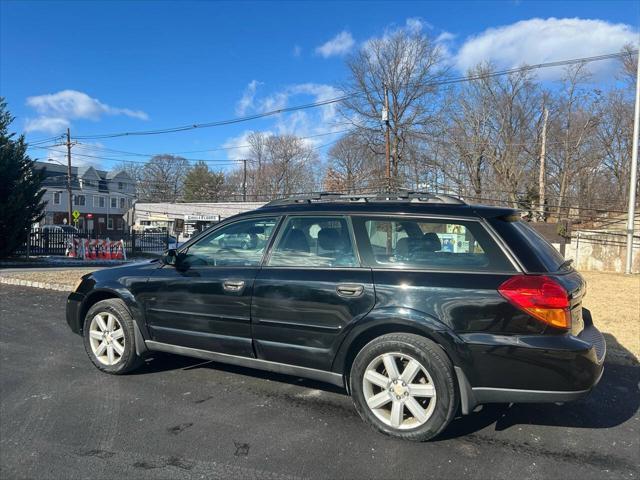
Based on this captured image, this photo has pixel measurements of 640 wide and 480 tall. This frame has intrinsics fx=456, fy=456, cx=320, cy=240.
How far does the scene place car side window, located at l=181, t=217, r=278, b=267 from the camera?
4082 mm

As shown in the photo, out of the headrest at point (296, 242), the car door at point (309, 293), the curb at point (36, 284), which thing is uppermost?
the headrest at point (296, 242)

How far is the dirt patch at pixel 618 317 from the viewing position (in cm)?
545

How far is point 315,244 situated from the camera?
12.7 feet

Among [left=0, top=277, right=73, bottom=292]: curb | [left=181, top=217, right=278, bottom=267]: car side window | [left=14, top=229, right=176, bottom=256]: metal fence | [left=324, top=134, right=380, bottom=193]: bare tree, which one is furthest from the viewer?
[left=324, top=134, right=380, bottom=193]: bare tree

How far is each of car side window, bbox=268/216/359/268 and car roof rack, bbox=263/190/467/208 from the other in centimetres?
28

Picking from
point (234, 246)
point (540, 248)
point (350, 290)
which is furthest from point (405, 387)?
point (234, 246)

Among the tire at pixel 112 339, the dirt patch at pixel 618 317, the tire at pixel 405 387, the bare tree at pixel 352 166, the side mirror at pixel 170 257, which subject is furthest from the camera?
the bare tree at pixel 352 166

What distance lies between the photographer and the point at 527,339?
3.01 meters

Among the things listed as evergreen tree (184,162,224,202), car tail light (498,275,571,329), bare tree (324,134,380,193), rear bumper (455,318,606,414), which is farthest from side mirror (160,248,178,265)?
evergreen tree (184,162,224,202)

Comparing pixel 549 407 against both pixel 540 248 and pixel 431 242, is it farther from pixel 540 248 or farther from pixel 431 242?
pixel 431 242

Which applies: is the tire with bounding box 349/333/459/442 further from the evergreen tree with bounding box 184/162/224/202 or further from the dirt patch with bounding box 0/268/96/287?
the evergreen tree with bounding box 184/162/224/202

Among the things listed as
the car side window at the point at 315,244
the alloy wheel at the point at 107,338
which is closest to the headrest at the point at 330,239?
the car side window at the point at 315,244

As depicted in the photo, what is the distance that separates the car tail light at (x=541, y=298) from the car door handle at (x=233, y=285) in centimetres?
207

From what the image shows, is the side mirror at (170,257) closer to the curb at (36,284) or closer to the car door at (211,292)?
the car door at (211,292)
